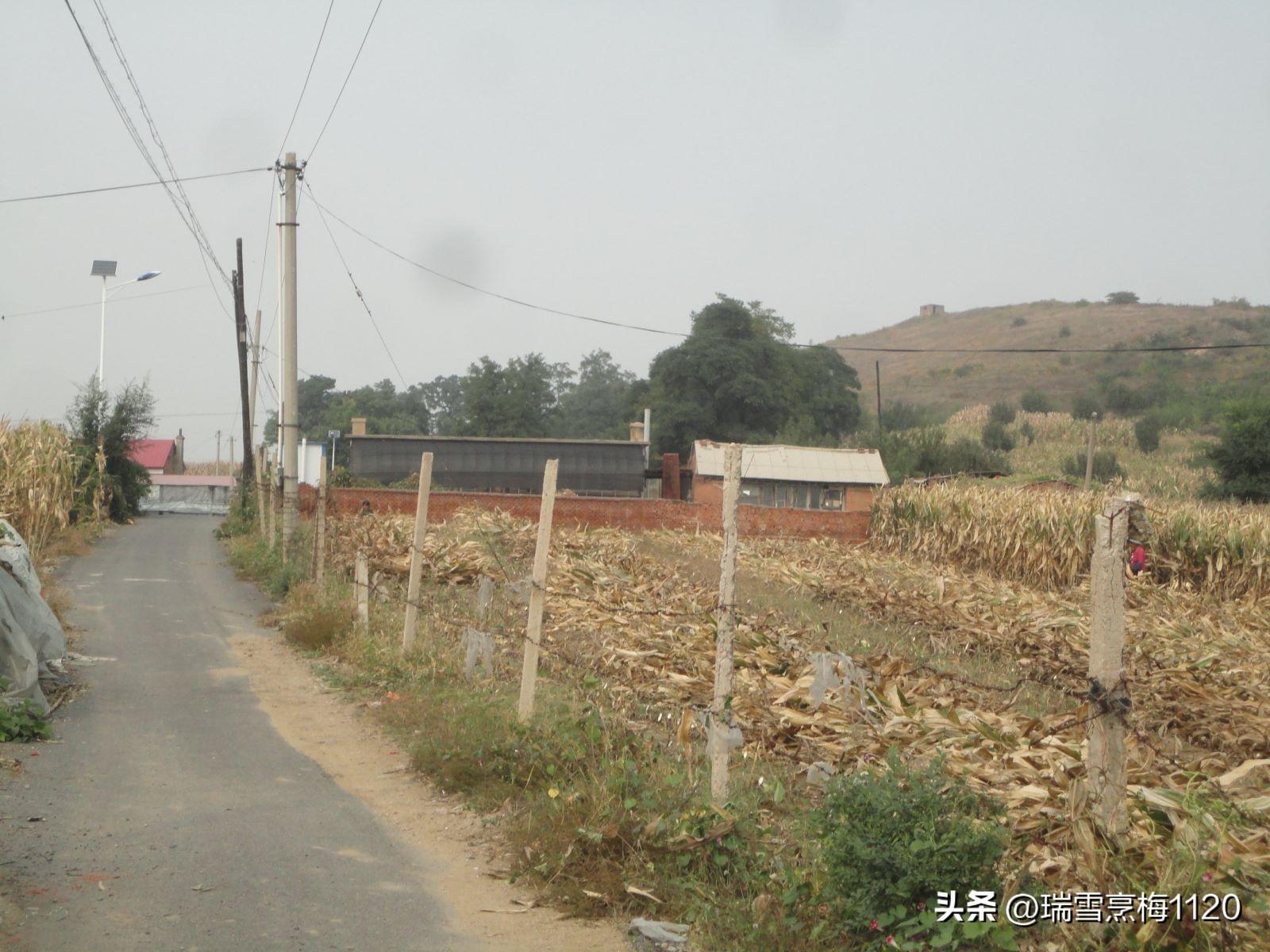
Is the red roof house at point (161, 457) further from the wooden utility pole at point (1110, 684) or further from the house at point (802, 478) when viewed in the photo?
the wooden utility pole at point (1110, 684)

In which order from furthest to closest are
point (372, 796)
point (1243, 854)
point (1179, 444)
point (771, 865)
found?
point (1179, 444)
point (372, 796)
point (771, 865)
point (1243, 854)

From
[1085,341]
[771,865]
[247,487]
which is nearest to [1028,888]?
[771,865]

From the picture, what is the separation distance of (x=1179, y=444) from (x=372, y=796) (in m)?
63.3

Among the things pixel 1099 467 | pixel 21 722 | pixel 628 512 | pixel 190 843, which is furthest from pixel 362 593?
pixel 1099 467

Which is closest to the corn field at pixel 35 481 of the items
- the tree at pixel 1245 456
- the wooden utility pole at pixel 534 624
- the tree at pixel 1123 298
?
the wooden utility pole at pixel 534 624

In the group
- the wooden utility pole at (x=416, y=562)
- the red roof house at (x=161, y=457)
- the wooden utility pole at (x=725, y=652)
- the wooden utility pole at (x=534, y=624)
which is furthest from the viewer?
Result: the red roof house at (x=161, y=457)

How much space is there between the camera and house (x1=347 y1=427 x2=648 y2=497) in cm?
4566

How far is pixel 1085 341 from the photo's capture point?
12525 cm

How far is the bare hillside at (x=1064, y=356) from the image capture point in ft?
322

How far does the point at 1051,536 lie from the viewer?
79.4ft

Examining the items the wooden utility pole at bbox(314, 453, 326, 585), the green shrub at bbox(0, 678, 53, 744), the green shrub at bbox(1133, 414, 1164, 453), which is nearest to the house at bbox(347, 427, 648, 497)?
the wooden utility pole at bbox(314, 453, 326, 585)

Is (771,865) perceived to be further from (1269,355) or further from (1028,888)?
(1269,355)

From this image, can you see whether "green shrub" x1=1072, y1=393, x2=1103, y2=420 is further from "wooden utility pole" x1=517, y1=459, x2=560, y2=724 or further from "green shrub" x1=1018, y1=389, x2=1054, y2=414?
"wooden utility pole" x1=517, y1=459, x2=560, y2=724

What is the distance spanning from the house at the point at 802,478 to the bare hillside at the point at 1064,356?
56.5 metres
